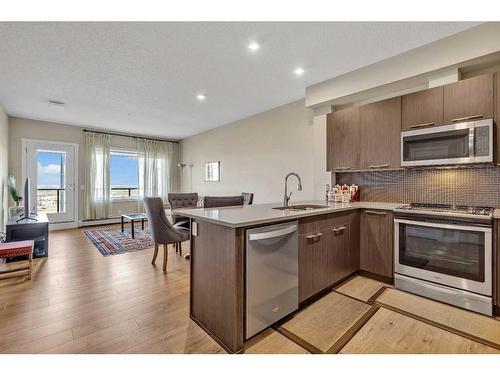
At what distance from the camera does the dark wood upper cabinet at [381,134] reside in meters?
2.72

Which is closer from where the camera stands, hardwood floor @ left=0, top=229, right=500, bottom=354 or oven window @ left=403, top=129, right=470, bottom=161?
hardwood floor @ left=0, top=229, right=500, bottom=354

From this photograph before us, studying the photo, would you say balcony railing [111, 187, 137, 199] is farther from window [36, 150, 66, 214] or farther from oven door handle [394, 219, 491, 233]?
oven door handle [394, 219, 491, 233]

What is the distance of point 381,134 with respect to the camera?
284 centimetres

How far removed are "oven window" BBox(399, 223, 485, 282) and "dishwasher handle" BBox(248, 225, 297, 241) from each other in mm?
1349

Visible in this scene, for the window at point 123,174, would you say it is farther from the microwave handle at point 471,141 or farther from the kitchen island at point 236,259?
the microwave handle at point 471,141

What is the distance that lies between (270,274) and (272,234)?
11.8 inches

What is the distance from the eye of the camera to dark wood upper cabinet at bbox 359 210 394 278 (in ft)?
8.31

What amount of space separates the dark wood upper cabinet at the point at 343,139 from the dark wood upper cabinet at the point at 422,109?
54cm

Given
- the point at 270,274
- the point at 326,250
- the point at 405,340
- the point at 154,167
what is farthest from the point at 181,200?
the point at 405,340

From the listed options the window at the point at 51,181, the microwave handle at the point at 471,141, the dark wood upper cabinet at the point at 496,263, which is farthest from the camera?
the window at the point at 51,181

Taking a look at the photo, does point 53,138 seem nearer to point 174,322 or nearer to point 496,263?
point 174,322

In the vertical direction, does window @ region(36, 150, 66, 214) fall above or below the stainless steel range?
above

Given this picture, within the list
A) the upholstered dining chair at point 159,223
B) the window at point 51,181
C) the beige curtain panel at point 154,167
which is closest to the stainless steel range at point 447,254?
the upholstered dining chair at point 159,223

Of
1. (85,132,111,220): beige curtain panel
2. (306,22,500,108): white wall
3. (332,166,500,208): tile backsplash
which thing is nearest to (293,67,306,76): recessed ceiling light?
(306,22,500,108): white wall
